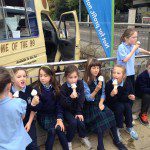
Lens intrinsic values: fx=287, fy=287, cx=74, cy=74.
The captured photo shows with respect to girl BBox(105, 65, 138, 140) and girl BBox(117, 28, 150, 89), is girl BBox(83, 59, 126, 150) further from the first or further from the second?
girl BBox(117, 28, 150, 89)

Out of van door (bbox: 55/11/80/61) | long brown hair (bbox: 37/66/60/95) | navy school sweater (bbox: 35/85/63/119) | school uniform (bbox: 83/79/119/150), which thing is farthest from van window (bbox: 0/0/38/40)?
school uniform (bbox: 83/79/119/150)

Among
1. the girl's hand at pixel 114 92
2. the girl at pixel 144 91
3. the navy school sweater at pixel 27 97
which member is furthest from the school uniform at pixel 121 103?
the navy school sweater at pixel 27 97

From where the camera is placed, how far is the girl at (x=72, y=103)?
154 inches

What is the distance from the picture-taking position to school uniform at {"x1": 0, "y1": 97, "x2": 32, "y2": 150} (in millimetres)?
2719

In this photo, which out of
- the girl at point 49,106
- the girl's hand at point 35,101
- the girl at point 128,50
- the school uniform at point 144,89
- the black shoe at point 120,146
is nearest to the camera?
the girl's hand at point 35,101

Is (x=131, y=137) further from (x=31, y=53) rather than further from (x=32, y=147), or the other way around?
(x=31, y=53)

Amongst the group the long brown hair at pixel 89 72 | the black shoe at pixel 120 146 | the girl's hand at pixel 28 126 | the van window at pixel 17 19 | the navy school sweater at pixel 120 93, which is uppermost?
the van window at pixel 17 19

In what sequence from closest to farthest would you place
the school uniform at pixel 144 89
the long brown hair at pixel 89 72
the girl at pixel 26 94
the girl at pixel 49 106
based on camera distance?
the girl at pixel 26 94 → the girl at pixel 49 106 → the long brown hair at pixel 89 72 → the school uniform at pixel 144 89

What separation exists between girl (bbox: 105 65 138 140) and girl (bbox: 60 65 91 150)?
531mm

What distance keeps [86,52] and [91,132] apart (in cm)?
616

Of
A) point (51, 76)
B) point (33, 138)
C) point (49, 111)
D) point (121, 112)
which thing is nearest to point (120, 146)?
point (121, 112)

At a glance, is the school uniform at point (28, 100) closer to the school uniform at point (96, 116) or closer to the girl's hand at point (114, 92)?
the school uniform at point (96, 116)

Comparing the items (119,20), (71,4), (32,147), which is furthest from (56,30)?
(71,4)

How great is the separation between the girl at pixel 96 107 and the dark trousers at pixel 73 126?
0.61 ft
